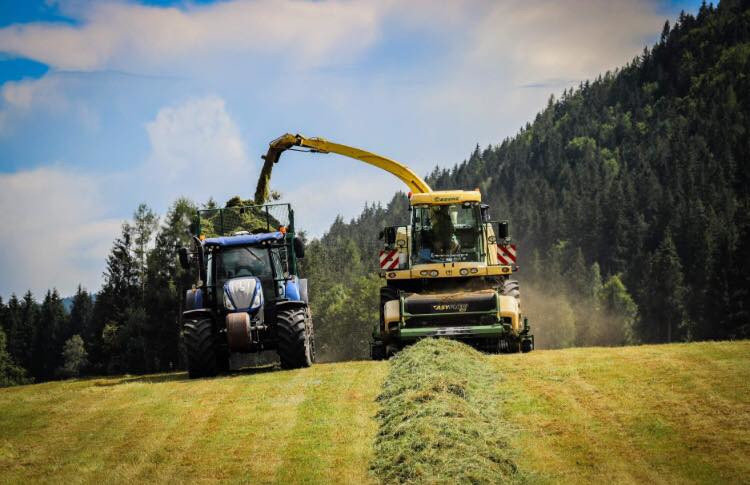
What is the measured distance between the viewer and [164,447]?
1323cm

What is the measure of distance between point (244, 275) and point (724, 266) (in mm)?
54146

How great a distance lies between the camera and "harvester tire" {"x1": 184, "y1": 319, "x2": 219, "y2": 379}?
19797mm

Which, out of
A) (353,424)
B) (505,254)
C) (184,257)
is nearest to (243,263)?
(184,257)

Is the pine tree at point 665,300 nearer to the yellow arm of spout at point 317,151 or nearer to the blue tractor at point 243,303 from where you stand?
the yellow arm of spout at point 317,151

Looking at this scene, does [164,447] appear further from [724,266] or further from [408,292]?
[724,266]

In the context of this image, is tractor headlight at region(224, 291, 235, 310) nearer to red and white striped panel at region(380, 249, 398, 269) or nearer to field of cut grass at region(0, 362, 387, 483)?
field of cut grass at region(0, 362, 387, 483)

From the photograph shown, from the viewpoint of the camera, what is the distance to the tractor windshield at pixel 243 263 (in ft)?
68.8

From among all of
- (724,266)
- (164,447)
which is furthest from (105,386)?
(724,266)

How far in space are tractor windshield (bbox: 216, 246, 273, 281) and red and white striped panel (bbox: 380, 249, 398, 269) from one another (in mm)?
4348

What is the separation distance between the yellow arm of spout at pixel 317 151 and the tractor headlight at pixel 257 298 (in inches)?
319

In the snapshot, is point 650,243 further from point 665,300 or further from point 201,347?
point 201,347

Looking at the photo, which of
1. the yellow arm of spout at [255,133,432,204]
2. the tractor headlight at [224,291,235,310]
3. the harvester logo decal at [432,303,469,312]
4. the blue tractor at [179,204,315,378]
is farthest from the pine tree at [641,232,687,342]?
the tractor headlight at [224,291,235,310]

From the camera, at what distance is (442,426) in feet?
40.3

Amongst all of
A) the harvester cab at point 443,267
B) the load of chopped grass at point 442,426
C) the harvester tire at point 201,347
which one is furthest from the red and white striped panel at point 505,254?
the harvester tire at point 201,347
